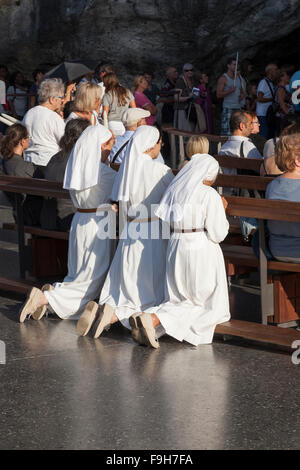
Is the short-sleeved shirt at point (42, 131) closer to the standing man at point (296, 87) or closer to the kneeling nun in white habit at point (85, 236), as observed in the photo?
the kneeling nun in white habit at point (85, 236)

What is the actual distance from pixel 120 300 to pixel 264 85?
34.6ft

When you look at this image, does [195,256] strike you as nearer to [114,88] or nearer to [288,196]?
[288,196]

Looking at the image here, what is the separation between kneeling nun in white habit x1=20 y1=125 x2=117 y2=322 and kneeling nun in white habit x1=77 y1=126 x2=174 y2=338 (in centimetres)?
31

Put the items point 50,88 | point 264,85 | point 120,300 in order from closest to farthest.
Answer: point 120,300, point 50,88, point 264,85

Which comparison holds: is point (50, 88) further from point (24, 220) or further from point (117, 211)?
point (117, 211)

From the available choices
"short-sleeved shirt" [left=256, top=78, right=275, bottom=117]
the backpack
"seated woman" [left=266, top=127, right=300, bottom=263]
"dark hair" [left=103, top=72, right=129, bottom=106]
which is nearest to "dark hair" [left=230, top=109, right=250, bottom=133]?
"dark hair" [left=103, top=72, right=129, bottom=106]

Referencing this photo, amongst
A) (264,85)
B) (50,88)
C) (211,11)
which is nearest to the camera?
(50,88)

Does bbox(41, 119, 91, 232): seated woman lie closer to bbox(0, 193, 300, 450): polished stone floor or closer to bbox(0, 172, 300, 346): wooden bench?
bbox(0, 172, 300, 346): wooden bench

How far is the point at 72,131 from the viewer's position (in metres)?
8.48

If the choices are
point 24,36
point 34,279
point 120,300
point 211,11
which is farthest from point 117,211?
point 24,36

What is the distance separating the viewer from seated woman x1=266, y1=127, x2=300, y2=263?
22.9ft

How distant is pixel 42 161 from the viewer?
35.5 feet

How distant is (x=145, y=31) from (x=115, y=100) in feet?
41.0

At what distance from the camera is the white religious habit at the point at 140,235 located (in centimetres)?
718
